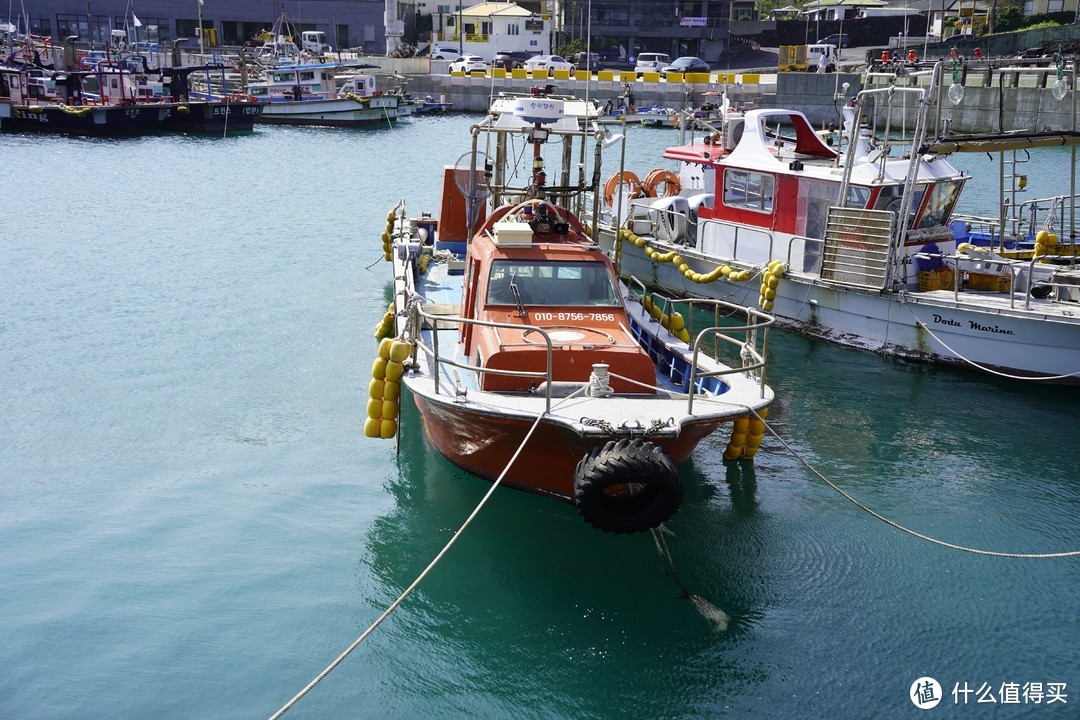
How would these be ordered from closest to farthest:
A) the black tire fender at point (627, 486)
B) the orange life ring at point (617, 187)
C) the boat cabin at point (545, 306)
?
the black tire fender at point (627, 486), the boat cabin at point (545, 306), the orange life ring at point (617, 187)

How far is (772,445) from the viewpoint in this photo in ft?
42.8

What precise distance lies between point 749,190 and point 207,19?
67.6 metres

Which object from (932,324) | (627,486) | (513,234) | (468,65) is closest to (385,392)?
(513,234)

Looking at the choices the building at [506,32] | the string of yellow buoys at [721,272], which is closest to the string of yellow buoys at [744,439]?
the string of yellow buoys at [721,272]

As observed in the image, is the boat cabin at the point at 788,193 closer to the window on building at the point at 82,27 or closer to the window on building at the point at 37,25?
the window on building at the point at 82,27

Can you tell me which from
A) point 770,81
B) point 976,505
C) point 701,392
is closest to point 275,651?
point 701,392

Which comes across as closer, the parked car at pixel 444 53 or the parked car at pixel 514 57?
the parked car at pixel 514 57

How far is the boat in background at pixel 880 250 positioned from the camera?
14.9 meters

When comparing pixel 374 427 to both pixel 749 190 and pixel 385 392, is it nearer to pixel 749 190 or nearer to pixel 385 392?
pixel 385 392

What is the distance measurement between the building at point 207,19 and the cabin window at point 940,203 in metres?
63.5

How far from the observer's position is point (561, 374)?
401 inches

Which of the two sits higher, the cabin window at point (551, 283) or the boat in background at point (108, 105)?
the boat in background at point (108, 105)

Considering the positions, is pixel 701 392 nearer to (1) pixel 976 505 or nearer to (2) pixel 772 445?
(2) pixel 772 445

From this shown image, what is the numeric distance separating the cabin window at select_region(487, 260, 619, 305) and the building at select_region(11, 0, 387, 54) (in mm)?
66176
